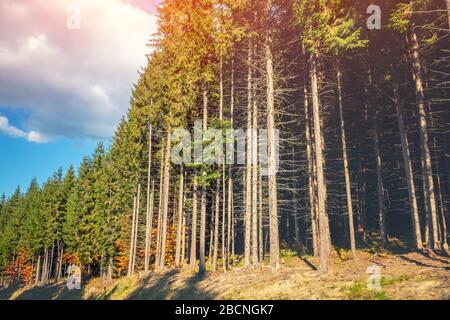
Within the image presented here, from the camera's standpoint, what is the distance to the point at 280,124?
20984 millimetres

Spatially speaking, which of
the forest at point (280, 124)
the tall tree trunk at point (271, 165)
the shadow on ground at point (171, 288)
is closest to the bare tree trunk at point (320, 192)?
the forest at point (280, 124)

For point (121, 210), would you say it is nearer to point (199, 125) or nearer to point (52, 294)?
point (52, 294)

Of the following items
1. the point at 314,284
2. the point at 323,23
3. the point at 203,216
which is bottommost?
the point at 314,284

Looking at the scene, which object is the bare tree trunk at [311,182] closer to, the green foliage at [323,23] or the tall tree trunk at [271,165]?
the tall tree trunk at [271,165]

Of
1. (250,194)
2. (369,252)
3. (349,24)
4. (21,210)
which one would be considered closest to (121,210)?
(250,194)

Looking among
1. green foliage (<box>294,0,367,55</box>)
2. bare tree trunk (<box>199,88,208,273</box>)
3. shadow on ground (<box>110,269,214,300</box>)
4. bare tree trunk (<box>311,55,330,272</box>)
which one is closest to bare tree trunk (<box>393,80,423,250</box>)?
green foliage (<box>294,0,367,55</box>)

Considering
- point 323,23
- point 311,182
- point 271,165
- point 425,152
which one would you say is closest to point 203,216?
point 271,165

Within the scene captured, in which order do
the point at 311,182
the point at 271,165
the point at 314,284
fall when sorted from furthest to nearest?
the point at 311,182 < the point at 271,165 < the point at 314,284

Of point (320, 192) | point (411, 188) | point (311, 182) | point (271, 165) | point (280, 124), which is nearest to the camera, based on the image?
point (320, 192)

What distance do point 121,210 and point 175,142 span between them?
47.1ft

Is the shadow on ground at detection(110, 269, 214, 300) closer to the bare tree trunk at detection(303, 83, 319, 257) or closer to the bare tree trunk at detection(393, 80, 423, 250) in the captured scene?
the bare tree trunk at detection(303, 83, 319, 257)

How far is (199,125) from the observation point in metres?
20.1

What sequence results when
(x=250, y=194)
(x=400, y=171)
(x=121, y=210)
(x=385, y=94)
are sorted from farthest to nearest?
(x=121, y=210) < (x=400, y=171) < (x=385, y=94) < (x=250, y=194)

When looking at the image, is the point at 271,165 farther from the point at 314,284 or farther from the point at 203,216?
the point at 203,216
